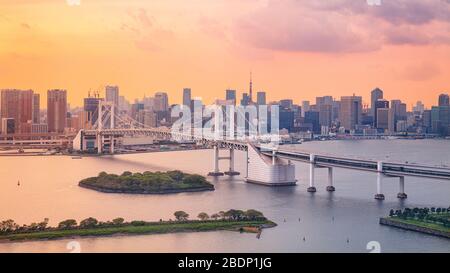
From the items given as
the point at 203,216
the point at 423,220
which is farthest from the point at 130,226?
the point at 423,220

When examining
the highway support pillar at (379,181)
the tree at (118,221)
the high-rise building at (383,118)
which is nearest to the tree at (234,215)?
the tree at (118,221)

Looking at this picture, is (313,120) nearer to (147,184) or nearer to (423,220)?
(147,184)

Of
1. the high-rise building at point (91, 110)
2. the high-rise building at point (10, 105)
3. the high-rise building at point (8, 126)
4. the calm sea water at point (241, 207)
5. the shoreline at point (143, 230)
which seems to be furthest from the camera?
the high-rise building at point (91, 110)

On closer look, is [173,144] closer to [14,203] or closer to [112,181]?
[112,181]

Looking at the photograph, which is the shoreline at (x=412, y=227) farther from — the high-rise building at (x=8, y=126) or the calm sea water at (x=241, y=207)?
the high-rise building at (x=8, y=126)
